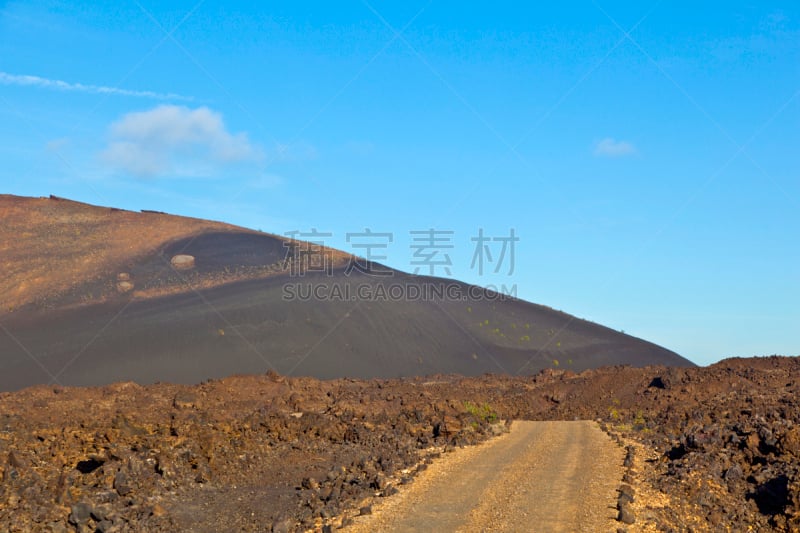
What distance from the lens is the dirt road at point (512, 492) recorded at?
11.0 metres

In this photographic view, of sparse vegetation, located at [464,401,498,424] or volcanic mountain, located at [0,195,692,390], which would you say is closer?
sparse vegetation, located at [464,401,498,424]

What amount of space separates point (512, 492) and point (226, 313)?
48.9m

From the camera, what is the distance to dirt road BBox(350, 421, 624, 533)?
36.1 ft

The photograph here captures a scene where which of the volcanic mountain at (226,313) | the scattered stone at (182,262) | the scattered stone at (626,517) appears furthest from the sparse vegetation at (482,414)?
the scattered stone at (182,262)

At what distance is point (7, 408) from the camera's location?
24.1 m

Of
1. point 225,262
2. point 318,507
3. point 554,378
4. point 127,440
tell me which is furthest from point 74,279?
point 318,507

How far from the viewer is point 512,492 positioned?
12891 millimetres

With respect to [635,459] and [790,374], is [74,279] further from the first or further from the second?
[635,459]

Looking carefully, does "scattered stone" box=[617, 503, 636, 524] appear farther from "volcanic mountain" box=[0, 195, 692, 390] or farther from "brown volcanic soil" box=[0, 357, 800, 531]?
"volcanic mountain" box=[0, 195, 692, 390]

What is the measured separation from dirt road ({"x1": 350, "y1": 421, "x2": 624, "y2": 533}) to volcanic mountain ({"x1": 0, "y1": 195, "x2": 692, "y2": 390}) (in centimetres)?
3586

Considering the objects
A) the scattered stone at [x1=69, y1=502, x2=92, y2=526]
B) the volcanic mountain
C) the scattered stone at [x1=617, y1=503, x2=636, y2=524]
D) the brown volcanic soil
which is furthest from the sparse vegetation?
the volcanic mountain

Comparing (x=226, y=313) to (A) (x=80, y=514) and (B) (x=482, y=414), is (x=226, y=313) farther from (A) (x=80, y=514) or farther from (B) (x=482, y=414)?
(A) (x=80, y=514)

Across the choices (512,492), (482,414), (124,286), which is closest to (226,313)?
(124,286)

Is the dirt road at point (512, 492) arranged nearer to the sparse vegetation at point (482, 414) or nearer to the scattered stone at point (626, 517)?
the scattered stone at point (626, 517)
